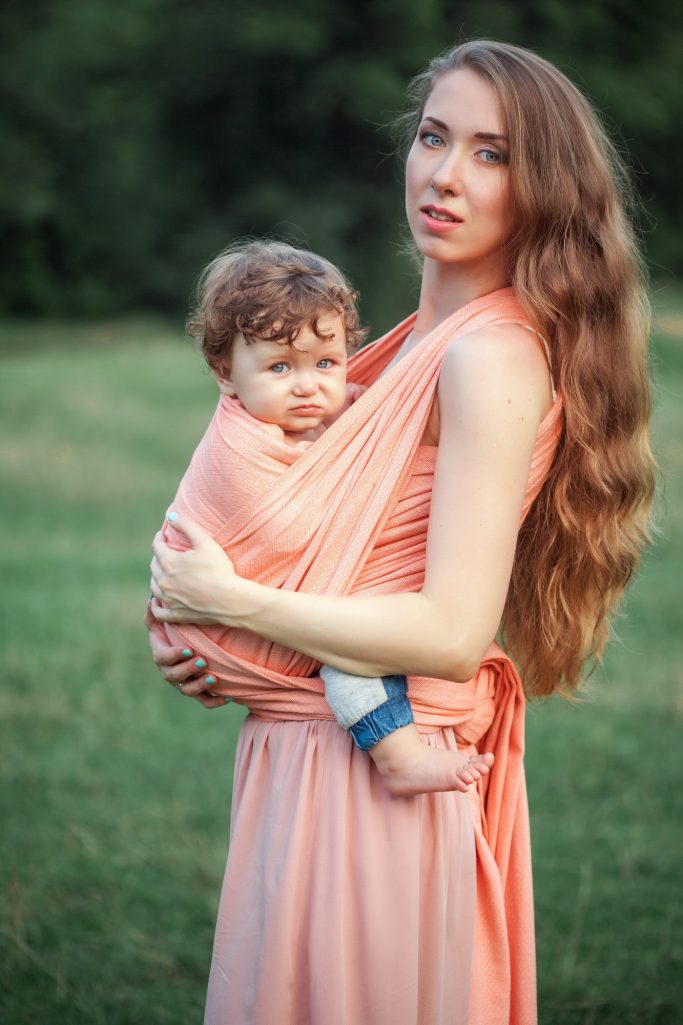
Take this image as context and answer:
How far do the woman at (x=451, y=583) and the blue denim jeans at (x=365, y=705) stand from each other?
32 mm

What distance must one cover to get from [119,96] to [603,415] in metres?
32.7

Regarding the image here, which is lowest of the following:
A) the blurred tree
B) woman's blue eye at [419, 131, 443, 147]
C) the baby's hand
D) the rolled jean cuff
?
the rolled jean cuff

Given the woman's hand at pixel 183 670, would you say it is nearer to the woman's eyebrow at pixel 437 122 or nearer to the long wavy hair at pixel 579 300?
the long wavy hair at pixel 579 300

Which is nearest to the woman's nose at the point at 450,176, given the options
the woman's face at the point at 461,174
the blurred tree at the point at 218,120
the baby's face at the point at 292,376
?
the woman's face at the point at 461,174

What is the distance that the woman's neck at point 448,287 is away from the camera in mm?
2234

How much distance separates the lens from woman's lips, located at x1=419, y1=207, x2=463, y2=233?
2121mm

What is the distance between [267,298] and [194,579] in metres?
0.50

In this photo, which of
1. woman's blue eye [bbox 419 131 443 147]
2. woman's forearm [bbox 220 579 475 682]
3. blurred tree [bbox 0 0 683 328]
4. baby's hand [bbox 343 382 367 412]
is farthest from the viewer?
blurred tree [bbox 0 0 683 328]

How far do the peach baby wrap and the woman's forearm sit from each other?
8cm

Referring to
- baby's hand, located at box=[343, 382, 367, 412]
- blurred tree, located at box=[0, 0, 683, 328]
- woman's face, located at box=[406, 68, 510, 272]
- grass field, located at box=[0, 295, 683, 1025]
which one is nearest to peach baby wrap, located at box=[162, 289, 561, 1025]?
woman's face, located at box=[406, 68, 510, 272]

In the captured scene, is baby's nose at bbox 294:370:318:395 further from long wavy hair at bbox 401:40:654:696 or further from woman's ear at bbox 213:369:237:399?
long wavy hair at bbox 401:40:654:696

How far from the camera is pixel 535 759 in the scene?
17.7 feet

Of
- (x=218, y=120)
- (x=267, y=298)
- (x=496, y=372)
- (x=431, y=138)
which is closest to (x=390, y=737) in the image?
(x=496, y=372)

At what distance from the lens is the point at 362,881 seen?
2.05m
